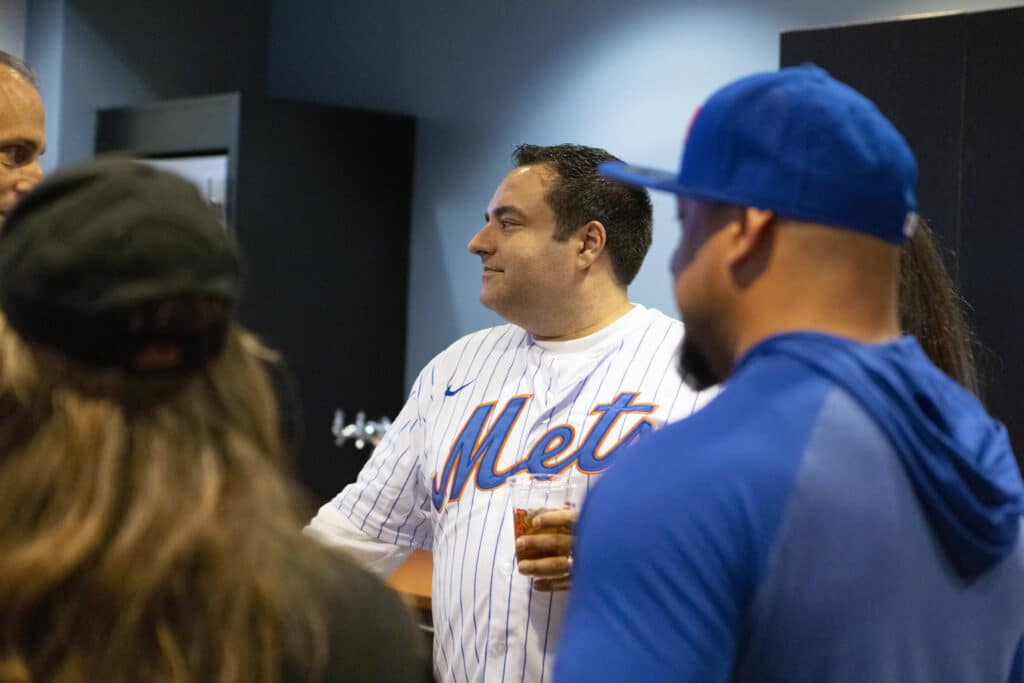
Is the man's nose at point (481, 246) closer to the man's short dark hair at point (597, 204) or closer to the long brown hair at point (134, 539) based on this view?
the man's short dark hair at point (597, 204)

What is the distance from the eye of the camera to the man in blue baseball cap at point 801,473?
3.16 ft

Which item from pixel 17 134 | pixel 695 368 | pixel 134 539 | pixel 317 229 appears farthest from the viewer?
pixel 317 229

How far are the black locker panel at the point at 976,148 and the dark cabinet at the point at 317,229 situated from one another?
85.2 inches

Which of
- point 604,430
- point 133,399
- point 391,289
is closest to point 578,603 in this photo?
point 133,399

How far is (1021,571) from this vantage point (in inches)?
44.1

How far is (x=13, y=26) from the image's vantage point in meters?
4.28

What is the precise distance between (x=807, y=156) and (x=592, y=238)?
4.19 feet

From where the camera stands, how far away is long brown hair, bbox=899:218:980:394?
156cm

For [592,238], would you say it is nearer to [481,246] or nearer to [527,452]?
[481,246]

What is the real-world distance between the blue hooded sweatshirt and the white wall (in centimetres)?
391

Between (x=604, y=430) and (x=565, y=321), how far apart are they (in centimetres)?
30

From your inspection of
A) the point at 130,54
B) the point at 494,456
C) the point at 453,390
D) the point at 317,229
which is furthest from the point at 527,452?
the point at 130,54

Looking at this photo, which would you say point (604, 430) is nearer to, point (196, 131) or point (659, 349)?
point (659, 349)

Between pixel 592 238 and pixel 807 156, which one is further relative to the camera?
pixel 592 238
